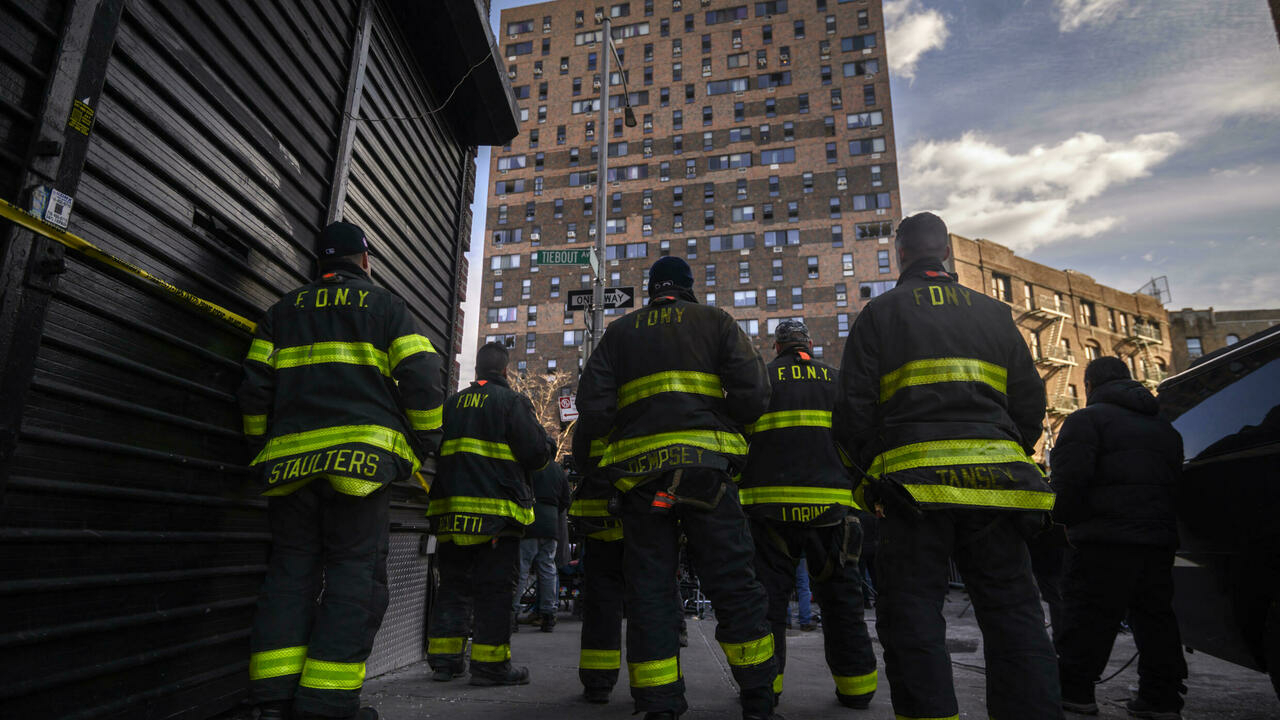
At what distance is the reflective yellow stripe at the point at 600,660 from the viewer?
384 cm

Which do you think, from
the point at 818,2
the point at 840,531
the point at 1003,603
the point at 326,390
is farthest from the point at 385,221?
the point at 818,2

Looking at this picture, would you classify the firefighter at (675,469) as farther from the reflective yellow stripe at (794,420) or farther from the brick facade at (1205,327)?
the brick facade at (1205,327)

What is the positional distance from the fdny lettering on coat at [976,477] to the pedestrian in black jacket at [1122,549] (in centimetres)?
164

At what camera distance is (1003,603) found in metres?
2.64

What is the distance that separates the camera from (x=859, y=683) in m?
3.75

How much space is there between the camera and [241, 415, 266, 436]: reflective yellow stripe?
3129 millimetres

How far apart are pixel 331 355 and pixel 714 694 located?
2889 mm

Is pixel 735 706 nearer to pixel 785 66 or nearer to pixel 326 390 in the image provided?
pixel 326 390

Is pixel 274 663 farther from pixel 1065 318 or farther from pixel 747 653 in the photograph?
pixel 1065 318

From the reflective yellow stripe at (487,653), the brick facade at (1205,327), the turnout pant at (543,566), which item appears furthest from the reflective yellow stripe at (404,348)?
the brick facade at (1205,327)

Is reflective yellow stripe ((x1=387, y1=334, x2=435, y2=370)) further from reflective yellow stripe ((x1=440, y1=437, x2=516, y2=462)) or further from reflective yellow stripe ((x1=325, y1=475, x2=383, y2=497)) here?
reflective yellow stripe ((x1=440, y1=437, x2=516, y2=462))

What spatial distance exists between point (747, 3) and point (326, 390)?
187 ft

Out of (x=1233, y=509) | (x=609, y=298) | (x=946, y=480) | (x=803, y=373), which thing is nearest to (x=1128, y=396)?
(x=1233, y=509)

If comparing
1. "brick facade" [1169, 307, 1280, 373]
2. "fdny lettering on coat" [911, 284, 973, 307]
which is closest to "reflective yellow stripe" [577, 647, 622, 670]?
"fdny lettering on coat" [911, 284, 973, 307]
